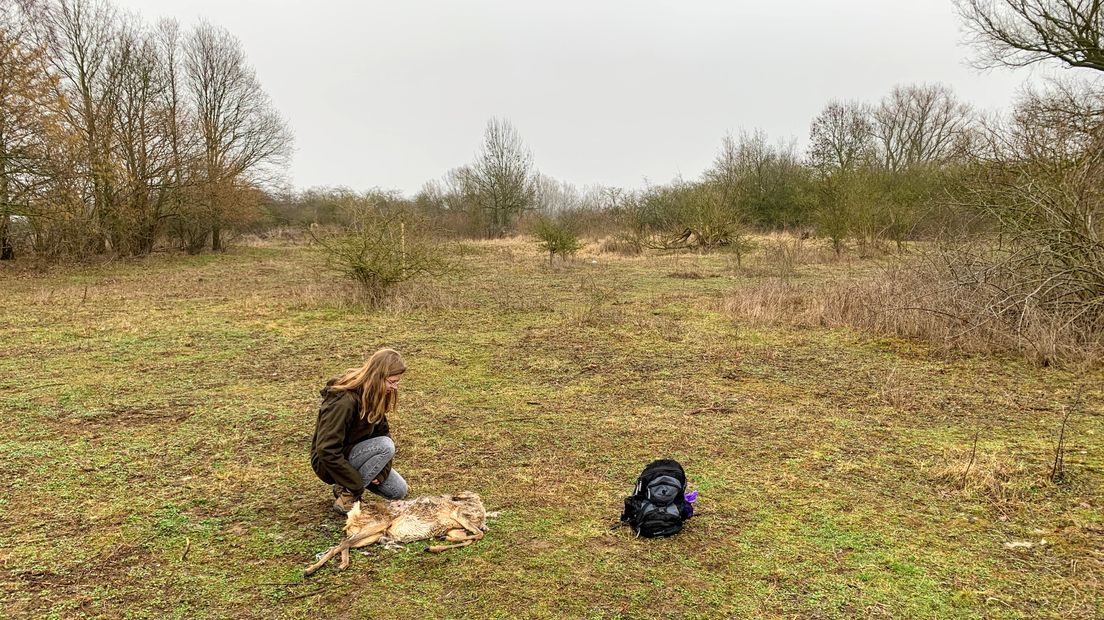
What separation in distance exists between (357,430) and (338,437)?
0.20m

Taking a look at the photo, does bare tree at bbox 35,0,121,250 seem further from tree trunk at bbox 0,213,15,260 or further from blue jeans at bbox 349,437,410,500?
blue jeans at bbox 349,437,410,500

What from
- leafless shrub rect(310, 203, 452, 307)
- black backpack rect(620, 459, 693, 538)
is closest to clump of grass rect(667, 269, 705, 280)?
leafless shrub rect(310, 203, 452, 307)

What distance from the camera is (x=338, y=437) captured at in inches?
137

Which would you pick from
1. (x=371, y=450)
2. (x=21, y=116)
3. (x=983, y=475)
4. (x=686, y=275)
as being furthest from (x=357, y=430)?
(x=21, y=116)

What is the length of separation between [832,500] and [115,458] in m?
5.17

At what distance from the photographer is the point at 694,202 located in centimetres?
2616

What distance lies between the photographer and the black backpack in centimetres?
352

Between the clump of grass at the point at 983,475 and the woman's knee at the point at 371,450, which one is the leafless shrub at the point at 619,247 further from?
the woman's knee at the point at 371,450

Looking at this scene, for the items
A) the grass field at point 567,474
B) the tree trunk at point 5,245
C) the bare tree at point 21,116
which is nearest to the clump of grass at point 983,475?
the grass field at point 567,474

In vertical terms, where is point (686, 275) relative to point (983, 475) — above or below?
above

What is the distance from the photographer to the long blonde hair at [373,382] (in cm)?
355

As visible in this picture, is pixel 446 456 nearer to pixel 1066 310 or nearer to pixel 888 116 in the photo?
pixel 1066 310

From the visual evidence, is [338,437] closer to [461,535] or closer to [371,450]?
[371,450]

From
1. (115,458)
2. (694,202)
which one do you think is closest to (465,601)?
(115,458)
